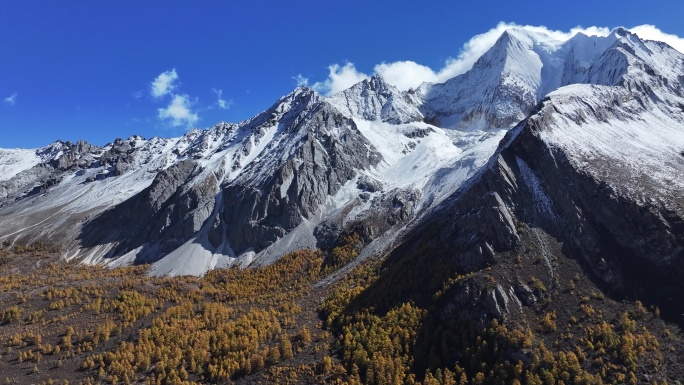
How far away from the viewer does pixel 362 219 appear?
167375mm

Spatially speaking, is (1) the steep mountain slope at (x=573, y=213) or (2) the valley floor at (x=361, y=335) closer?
(2) the valley floor at (x=361, y=335)

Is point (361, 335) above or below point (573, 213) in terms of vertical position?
below

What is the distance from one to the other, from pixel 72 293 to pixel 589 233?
132402mm

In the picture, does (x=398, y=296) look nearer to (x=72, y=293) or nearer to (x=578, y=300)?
(x=578, y=300)

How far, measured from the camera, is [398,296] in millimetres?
103938

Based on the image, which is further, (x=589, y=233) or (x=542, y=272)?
(x=589, y=233)

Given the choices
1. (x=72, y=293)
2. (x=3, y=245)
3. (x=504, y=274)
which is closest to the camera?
(x=504, y=274)

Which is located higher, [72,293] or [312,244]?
[72,293]

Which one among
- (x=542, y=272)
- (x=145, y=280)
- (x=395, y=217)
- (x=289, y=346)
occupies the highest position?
(x=145, y=280)

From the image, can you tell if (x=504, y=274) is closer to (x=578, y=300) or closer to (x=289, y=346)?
(x=578, y=300)

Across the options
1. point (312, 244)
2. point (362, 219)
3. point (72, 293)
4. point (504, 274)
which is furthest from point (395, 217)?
point (72, 293)

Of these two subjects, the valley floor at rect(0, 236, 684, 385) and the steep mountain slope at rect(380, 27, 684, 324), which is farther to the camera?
the steep mountain slope at rect(380, 27, 684, 324)

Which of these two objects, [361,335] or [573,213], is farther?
[573,213]

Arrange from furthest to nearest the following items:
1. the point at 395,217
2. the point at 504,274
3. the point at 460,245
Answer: the point at 395,217
the point at 460,245
the point at 504,274
